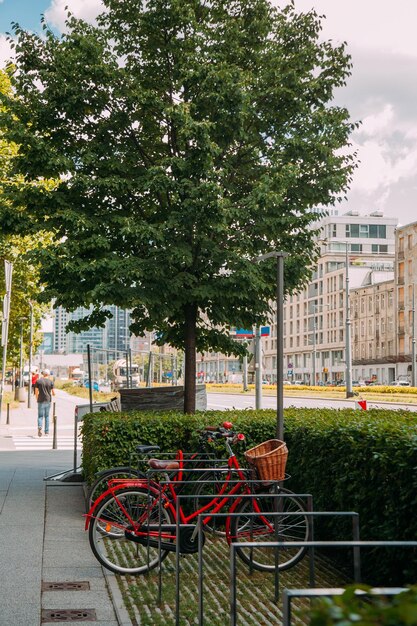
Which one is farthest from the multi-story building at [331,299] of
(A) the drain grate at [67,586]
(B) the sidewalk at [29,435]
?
(A) the drain grate at [67,586]

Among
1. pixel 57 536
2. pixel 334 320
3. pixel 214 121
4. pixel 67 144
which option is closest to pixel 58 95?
pixel 67 144

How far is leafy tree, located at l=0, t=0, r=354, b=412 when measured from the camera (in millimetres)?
14180

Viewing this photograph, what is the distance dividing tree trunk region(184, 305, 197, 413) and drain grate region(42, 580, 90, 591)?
7318mm

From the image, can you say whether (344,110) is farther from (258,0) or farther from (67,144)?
(67,144)

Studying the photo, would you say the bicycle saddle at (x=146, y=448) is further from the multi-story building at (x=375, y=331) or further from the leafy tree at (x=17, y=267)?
the multi-story building at (x=375, y=331)

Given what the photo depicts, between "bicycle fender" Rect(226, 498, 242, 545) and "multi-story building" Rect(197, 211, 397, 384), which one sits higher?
"multi-story building" Rect(197, 211, 397, 384)

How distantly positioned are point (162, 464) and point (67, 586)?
4.74ft

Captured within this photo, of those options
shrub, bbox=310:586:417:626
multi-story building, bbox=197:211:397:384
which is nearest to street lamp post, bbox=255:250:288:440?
shrub, bbox=310:586:417:626

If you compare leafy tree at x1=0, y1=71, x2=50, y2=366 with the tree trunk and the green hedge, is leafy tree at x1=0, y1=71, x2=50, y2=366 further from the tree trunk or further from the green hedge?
the green hedge

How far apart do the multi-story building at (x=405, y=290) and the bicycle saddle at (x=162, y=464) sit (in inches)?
4118

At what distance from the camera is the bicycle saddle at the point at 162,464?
8.69 m

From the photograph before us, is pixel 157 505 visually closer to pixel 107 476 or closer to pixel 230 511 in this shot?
pixel 230 511

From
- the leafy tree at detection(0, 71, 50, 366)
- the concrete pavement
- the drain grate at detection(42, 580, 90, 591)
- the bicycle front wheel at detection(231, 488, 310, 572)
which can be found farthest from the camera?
the leafy tree at detection(0, 71, 50, 366)

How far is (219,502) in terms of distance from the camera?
8.62 meters
